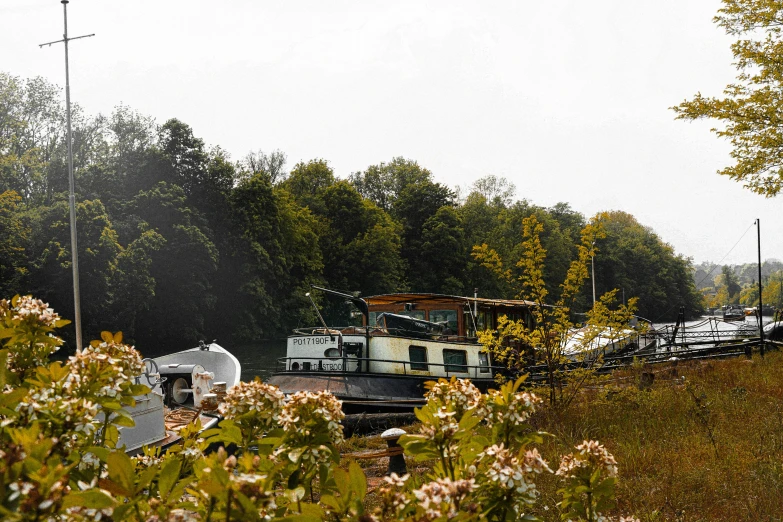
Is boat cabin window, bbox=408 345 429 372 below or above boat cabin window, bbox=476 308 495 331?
below

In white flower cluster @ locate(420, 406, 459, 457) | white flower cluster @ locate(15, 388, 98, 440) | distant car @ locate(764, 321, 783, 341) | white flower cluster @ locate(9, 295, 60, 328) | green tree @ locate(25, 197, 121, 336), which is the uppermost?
green tree @ locate(25, 197, 121, 336)

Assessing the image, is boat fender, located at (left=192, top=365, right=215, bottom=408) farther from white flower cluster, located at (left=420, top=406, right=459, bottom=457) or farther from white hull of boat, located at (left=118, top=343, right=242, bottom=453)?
white flower cluster, located at (left=420, top=406, right=459, bottom=457)

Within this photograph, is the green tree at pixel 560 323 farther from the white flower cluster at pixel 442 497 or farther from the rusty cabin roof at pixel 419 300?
the white flower cluster at pixel 442 497

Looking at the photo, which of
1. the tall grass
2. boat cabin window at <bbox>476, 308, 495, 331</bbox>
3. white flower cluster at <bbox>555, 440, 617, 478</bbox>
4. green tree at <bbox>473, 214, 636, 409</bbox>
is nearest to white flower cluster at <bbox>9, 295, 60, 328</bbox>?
white flower cluster at <bbox>555, 440, 617, 478</bbox>

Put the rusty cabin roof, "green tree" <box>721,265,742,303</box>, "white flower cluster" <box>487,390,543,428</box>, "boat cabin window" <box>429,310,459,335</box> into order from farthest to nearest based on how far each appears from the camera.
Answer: "green tree" <box>721,265,742,303</box>
"boat cabin window" <box>429,310,459,335</box>
the rusty cabin roof
"white flower cluster" <box>487,390,543,428</box>

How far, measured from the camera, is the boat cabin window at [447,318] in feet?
64.6

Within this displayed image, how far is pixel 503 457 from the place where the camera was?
2.14m

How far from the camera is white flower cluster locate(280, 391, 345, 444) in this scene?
8.11 ft

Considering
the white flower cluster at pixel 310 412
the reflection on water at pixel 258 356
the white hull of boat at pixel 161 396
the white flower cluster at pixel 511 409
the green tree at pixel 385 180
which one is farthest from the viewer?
the green tree at pixel 385 180

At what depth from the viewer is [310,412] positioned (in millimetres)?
2496

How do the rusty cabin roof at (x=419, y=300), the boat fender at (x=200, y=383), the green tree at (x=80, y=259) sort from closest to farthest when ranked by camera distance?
the boat fender at (x=200, y=383), the rusty cabin roof at (x=419, y=300), the green tree at (x=80, y=259)

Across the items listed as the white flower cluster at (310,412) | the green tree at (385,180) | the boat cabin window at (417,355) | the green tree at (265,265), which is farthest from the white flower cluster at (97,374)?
the green tree at (385,180)

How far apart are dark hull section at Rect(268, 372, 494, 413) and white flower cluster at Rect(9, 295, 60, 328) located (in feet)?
42.8

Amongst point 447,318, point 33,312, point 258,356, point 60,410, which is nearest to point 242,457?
point 60,410
